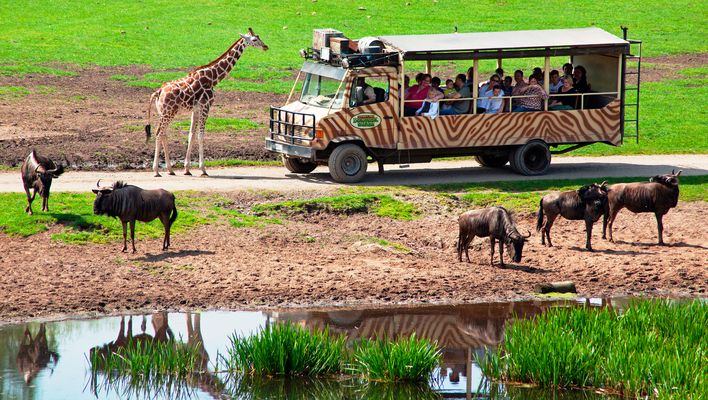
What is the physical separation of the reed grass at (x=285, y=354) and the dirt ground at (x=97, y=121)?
12.8m

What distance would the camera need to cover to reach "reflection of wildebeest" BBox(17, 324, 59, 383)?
15.7 m

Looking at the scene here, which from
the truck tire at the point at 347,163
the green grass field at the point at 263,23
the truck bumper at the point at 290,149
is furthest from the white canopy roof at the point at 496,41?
the green grass field at the point at 263,23

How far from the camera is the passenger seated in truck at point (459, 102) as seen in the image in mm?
A: 26391

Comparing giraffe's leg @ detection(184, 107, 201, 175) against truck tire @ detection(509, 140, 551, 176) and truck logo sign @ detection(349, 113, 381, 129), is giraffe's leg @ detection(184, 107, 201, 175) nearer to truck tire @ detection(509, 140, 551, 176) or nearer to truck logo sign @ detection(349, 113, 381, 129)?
truck logo sign @ detection(349, 113, 381, 129)

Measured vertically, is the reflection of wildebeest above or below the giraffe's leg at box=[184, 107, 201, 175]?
below

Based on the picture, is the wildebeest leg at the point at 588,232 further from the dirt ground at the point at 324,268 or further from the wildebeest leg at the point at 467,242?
the wildebeest leg at the point at 467,242

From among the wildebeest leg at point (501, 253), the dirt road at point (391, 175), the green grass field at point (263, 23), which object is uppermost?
the green grass field at point (263, 23)

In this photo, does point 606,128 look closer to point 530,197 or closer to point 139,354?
point 530,197

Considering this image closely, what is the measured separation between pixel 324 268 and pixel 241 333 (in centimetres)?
373

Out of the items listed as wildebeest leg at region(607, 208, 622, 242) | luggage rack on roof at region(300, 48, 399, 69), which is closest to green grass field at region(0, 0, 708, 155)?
luggage rack on roof at region(300, 48, 399, 69)

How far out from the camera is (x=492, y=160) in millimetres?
28312

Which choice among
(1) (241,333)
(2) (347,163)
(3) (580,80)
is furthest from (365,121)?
(1) (241,333)

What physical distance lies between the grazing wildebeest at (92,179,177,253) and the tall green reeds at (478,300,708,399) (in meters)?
6.85

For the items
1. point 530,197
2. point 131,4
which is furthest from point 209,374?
point 131,4
